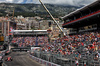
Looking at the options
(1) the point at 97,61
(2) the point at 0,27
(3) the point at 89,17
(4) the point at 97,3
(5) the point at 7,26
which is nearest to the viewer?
(1) the point at 97,61

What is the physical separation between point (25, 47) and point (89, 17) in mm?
36078

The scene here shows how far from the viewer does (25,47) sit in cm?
6175

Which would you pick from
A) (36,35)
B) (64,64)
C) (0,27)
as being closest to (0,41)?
(36,35)

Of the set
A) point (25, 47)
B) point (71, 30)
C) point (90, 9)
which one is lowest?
point (25, 47)

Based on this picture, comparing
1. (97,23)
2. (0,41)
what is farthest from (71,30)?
(0,41)

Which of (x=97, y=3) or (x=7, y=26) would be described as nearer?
(x=97, y=3)

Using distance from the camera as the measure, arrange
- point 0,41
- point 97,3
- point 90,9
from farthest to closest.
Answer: point 0,41, point 90,9, point 97,3

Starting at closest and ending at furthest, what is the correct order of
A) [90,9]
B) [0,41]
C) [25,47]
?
1. [90,9]
2. [25,47]
3. [0,41]

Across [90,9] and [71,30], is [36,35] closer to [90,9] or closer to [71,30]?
[71,30]

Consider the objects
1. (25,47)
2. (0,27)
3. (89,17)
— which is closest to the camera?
(89,17)

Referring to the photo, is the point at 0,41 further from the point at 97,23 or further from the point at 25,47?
the point at 97,23

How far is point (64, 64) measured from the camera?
16.5 meters

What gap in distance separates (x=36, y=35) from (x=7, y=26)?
104654 mm

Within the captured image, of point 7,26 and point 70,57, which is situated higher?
point 7,26
